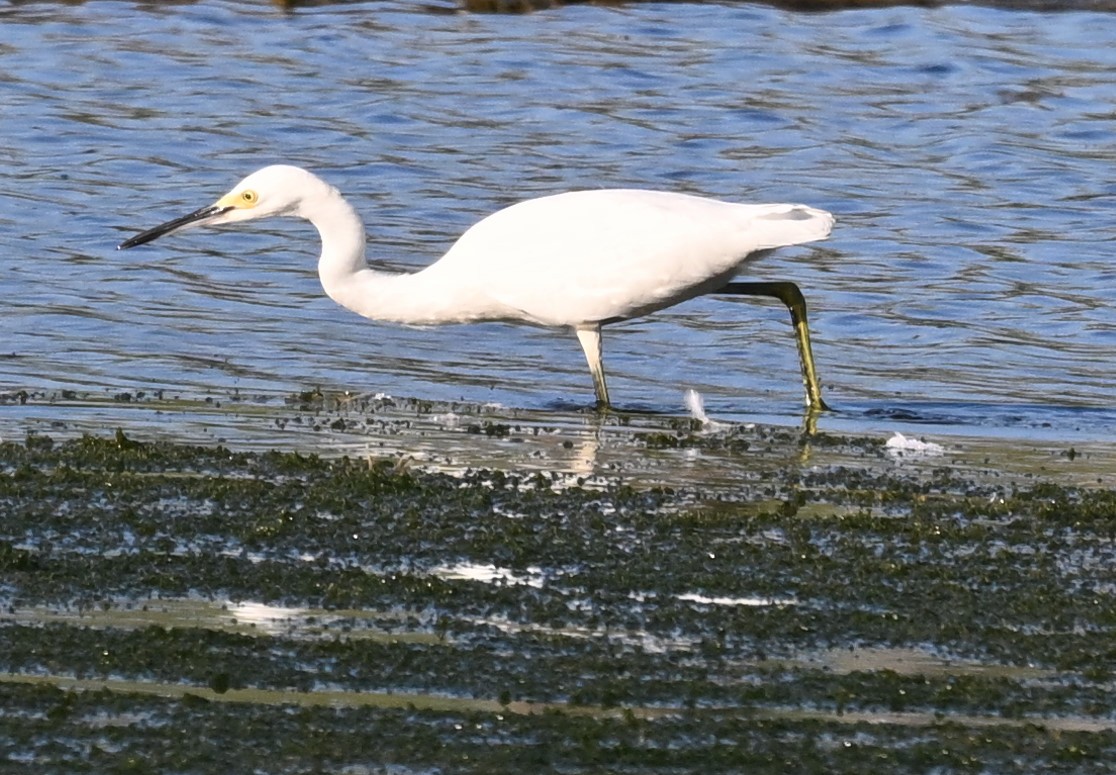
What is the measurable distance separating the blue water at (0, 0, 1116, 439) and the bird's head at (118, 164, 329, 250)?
2.82 ft

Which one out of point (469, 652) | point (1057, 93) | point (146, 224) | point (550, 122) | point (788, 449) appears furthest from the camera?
point (1057, 93)

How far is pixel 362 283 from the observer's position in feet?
35.3

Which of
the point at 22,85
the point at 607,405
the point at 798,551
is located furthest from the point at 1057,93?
the point at 798,551

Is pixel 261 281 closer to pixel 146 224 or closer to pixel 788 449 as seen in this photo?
pixel 146 224

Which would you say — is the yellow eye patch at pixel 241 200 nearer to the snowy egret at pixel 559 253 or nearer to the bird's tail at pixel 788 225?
the snowy egret at pixel 559 253

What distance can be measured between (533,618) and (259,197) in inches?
202

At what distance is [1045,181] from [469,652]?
1380cm

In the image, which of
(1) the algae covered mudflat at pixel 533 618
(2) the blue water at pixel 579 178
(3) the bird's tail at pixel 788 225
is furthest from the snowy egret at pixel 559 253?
(1) the algae covered mudflat at pixel 533 618

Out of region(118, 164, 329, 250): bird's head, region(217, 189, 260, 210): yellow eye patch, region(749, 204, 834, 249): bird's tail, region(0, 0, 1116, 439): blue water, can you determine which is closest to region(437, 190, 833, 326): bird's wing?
region(749, 204, 834, 249): bird's tail

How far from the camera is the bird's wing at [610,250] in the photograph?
410 inches

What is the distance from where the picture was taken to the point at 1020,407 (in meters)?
11.2

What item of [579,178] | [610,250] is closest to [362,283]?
[610,250]

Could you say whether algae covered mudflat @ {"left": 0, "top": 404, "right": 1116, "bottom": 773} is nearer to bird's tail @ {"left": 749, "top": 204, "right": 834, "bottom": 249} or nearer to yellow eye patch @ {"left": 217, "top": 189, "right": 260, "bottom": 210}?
bird's tail @ {"left": 749, "top": 204, "right": 834, "bottom": 249}

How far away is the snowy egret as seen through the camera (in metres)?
10.4
